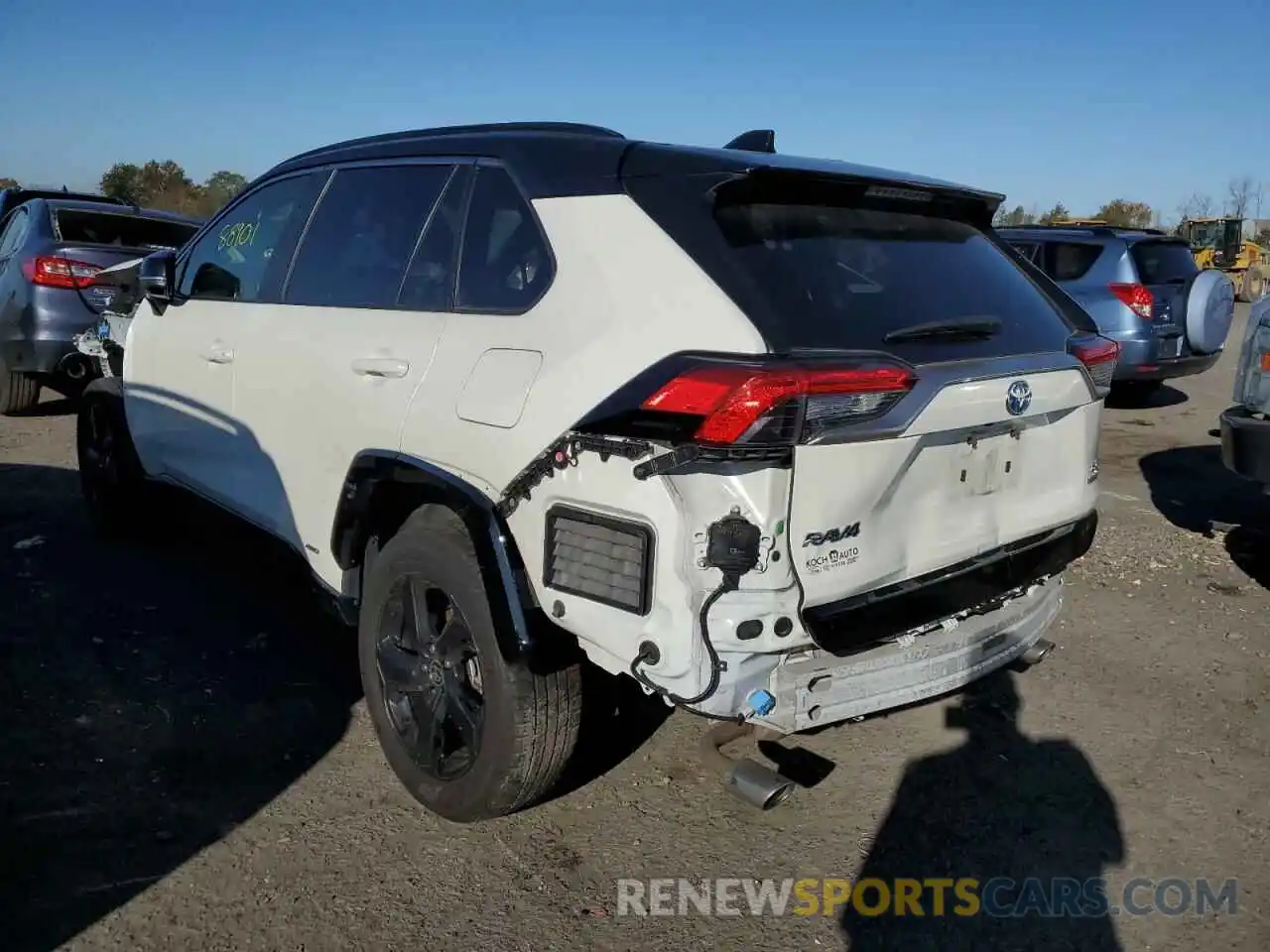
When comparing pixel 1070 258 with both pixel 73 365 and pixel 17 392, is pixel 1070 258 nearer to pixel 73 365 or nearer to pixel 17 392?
pixel 73 365

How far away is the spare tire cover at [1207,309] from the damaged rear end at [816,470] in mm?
7106

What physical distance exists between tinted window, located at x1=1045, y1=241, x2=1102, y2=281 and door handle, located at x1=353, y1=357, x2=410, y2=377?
27.6 ft

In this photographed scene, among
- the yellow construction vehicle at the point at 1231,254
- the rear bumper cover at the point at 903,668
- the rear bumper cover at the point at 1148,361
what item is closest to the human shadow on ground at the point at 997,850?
the rear bumper cover at the point at 903,668

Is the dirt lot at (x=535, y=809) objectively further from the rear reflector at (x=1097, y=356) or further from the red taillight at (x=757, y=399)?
the rear reflector at (x=1097, y=356)

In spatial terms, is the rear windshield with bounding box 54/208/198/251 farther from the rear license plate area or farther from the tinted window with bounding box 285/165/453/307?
the rear license plate area

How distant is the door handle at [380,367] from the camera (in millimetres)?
2998

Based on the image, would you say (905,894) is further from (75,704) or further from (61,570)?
(61,570)

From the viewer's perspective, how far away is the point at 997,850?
9.73 ft

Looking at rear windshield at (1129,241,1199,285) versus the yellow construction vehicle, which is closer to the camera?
rear windshield at (1129,241,1199,285)

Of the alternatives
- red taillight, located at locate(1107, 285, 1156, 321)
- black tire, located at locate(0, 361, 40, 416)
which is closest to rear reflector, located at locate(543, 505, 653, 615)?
black tire, located at locate(0, 361, 40, 416)

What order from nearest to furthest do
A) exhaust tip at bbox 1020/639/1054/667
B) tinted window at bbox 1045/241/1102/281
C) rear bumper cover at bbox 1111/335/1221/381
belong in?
exhaust tip at bbox 1020/639/1054/667
rear bumper cover at bbox 1111/335/1221/381
tinted window at bbox 1045/241/1102/281

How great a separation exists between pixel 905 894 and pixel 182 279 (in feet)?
12.5

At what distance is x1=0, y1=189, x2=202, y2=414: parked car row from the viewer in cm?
776

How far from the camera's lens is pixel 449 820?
3.00 m
